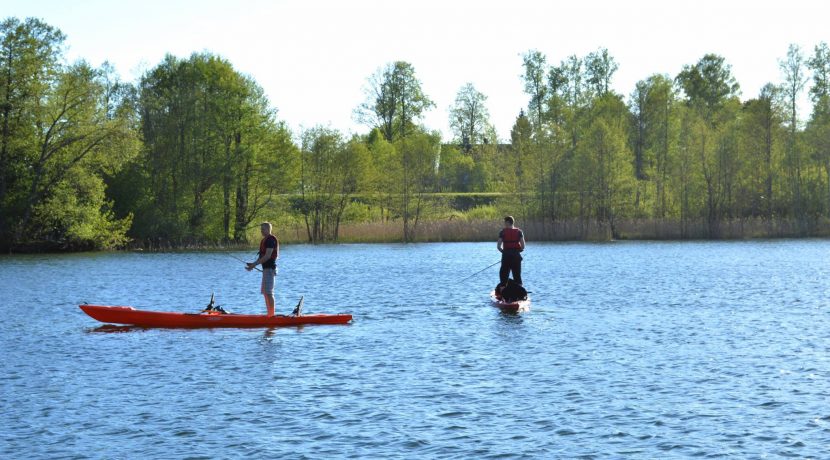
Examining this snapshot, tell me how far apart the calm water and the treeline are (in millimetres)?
22212

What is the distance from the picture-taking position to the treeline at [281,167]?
53.5m

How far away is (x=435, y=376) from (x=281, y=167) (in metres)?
47.0

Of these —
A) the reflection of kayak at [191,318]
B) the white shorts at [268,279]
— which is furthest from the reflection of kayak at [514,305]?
the white shorts at [268,279]

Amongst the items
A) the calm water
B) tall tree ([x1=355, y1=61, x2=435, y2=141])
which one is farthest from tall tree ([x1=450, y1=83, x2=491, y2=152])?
the calm water

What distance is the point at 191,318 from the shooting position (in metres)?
22.8

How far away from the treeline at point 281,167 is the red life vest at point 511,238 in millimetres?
34369

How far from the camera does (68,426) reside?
13.3m

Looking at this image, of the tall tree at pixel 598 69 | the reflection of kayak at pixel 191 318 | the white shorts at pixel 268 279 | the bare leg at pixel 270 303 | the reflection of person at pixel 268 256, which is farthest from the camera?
the tall tree at pixel 598 69

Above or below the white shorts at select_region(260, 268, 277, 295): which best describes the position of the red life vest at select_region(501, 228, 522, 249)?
above

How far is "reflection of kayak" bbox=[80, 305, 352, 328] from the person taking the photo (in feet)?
74.5

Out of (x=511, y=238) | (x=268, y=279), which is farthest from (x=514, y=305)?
(x=268, y=279)

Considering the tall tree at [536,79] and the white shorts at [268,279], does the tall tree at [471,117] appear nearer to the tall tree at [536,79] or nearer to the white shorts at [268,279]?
the tall tree at [536,79]

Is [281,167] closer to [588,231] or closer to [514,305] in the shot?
[588,231]

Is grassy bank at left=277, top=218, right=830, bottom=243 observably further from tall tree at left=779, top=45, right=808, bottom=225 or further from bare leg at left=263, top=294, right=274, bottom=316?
bare leg at left=263, top=294, right=274, bottom=316
